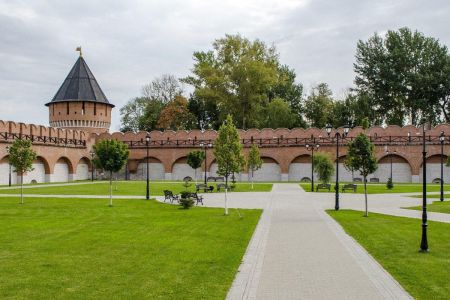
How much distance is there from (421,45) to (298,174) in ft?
66.7

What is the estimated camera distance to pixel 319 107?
62.7m

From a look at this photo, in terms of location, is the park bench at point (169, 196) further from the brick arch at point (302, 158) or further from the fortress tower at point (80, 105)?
the fortress tower at point (80, 105)

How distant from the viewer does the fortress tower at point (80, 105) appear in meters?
54.9

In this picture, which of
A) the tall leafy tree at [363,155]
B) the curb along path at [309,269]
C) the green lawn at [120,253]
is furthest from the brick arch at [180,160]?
the curb along path at [309,269]

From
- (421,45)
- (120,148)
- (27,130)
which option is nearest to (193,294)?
(120,148)

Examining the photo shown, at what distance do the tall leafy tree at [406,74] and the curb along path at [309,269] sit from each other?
42.5 m

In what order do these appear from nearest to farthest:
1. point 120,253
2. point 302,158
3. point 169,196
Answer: point 120,253, point 169,196, point 302,158

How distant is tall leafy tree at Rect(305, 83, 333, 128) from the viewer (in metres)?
62.0

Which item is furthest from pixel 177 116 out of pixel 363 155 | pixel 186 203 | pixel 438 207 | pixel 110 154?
pixel 363 155

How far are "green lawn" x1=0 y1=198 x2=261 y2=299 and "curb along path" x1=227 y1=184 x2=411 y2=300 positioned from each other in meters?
0.42

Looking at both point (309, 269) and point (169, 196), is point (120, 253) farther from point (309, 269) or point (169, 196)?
point (169, 196)

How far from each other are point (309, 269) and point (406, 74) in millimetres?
48590

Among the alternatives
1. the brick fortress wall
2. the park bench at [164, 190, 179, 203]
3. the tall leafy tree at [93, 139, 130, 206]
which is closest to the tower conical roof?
the brick fortress wall

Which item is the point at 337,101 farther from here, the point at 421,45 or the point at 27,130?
the point at 27,130
